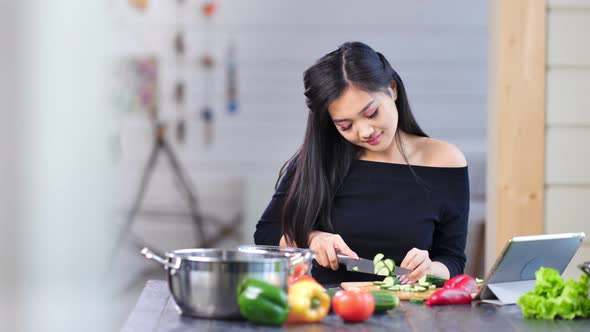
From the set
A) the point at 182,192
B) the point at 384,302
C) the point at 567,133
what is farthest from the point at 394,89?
the point at 182,192

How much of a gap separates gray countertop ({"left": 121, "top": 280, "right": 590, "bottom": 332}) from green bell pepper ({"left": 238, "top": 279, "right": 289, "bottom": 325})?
2cm

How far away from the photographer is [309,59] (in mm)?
7113

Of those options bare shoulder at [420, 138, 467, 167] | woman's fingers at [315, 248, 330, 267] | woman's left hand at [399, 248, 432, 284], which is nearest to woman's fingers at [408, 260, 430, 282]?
woman's left hand at [399, 248, 432, 284]

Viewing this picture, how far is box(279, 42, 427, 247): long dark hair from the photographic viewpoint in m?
2.53

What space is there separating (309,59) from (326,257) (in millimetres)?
4751

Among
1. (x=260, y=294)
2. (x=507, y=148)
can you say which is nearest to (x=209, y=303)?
(x=260, y=294)

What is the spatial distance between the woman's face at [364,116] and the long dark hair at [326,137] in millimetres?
21

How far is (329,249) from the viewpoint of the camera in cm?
245

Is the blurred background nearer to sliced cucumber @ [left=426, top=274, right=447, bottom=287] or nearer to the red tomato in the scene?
sliced cucumber @ [left=426, top=274, right=447, bottom=287]

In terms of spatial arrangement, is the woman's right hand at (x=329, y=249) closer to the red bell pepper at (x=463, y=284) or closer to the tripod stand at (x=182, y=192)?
the red bell pepper at (x=463, y=284)

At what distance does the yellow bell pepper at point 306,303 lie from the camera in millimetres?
1799

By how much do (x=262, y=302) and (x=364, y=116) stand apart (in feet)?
2.93

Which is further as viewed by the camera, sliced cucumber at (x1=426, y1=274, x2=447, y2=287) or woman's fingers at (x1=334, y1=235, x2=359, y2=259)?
woman's fingers at (x1=334, y1=235, x2=359, y2=259)

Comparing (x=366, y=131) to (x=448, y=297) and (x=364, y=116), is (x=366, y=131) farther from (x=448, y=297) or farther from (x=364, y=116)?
(x=448, y=297)
